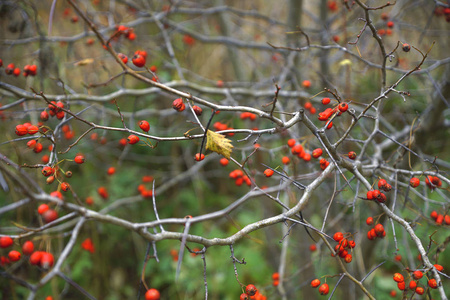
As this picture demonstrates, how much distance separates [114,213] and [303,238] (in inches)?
97.5

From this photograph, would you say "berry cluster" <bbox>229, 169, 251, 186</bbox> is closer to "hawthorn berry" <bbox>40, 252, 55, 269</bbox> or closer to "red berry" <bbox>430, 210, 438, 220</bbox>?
"red berry" <bbox>430, 210, 438, 220</bbox>

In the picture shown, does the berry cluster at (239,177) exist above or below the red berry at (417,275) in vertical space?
below

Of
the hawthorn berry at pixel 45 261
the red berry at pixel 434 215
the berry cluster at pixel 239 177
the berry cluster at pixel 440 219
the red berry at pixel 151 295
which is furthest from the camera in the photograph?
the berry cluster at pixel 239 177

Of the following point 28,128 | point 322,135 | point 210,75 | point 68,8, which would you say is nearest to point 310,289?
point 322,135

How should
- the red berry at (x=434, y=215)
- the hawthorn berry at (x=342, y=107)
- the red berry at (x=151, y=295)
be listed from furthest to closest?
the red berry at (x=434, y=215) < the hawthorn berry at (x=342, y=107) < the red berry at (x=151, y=295)

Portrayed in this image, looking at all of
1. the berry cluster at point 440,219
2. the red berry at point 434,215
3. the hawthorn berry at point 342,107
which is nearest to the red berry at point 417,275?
the berry cluster at point 440,219

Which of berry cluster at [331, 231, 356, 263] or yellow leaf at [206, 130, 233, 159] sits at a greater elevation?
yellow leaf at [206, 130, 233, 159]

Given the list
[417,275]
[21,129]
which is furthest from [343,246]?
[21,129]

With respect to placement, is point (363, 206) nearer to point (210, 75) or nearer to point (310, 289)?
point (310, 289)

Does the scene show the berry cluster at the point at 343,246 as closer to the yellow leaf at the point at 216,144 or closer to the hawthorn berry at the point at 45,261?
the yellow leaf at the point at 216,144

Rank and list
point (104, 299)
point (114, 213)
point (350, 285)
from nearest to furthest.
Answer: point (350, 285) → point (104, 299) → point (114, 213)

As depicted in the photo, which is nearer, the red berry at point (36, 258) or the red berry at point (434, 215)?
the red berry at point (36, 258)

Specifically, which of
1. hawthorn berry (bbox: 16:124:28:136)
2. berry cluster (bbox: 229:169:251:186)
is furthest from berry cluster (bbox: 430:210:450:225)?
hawthorn berry (bbox: 16:124:28:136)

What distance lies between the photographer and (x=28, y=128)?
1.64 meters
